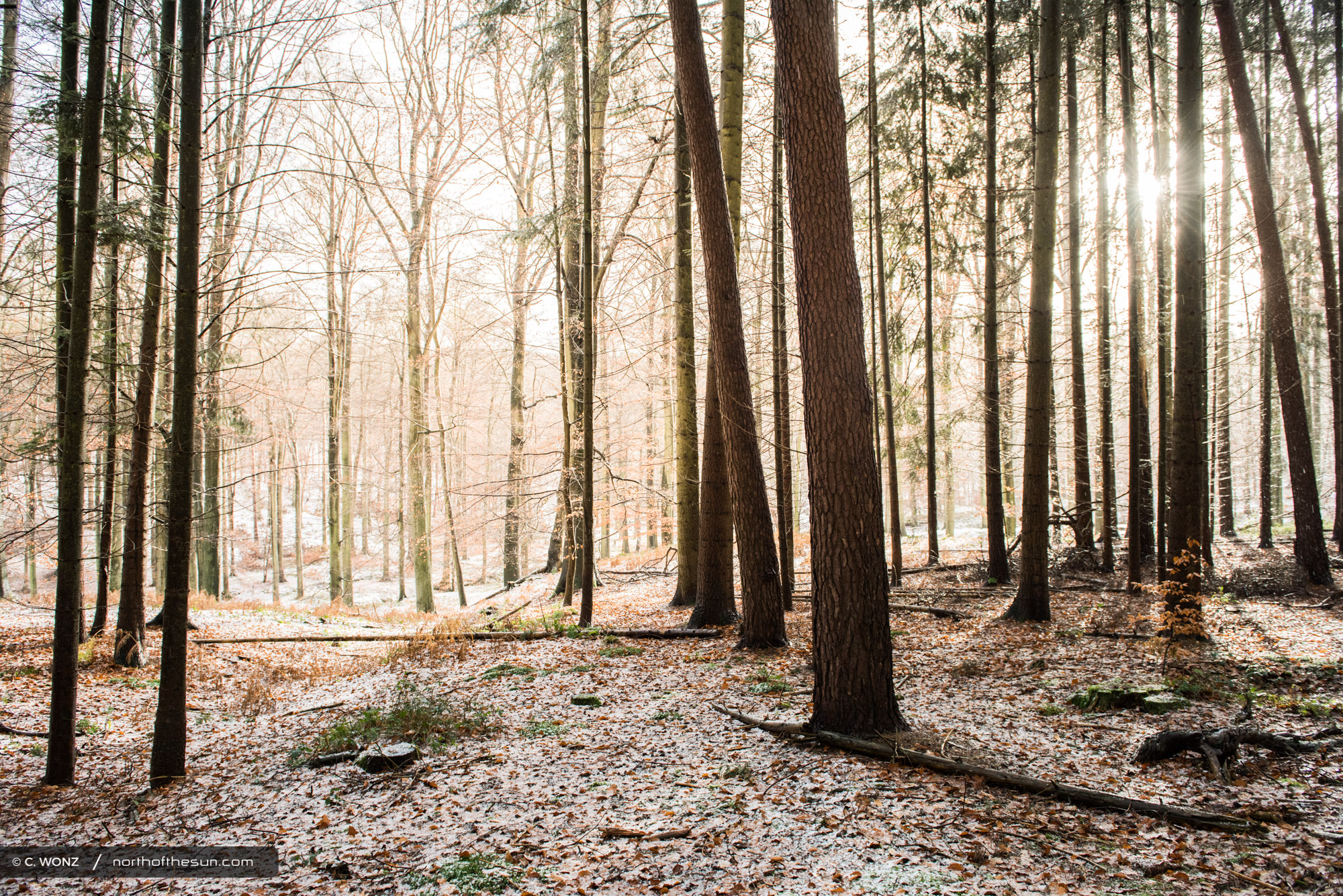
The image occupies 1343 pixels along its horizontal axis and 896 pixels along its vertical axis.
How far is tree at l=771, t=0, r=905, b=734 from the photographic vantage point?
14.1 ft

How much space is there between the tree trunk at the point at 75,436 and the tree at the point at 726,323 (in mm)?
5035

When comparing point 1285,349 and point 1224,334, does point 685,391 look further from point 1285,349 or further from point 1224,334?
point 1224,334

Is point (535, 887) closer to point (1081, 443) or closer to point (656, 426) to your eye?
Result: point (1081, 443)

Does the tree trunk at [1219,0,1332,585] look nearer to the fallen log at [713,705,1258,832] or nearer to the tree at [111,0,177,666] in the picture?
the fallen log at [713,705,1258,832]

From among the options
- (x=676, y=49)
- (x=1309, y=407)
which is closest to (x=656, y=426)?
(x=676, y=49)

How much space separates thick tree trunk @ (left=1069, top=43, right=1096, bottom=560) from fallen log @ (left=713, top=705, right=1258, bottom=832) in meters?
8.21

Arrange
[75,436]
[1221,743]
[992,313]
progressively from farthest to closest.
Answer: [992,313] < [75,436] < [1221,743]

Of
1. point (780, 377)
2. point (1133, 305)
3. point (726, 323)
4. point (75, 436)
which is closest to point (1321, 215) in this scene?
point (1133, 305)

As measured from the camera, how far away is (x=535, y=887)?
305 centimetres

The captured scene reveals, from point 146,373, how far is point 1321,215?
16855 mm

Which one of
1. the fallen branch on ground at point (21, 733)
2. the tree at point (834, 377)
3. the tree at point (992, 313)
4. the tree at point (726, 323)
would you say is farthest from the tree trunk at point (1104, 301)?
the fallen branch on ground at point (21, 733)

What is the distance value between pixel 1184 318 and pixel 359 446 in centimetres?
2548

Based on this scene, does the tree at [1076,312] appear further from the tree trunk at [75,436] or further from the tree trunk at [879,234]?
the tree trunk at [75,436]

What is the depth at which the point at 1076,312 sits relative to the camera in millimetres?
10141
